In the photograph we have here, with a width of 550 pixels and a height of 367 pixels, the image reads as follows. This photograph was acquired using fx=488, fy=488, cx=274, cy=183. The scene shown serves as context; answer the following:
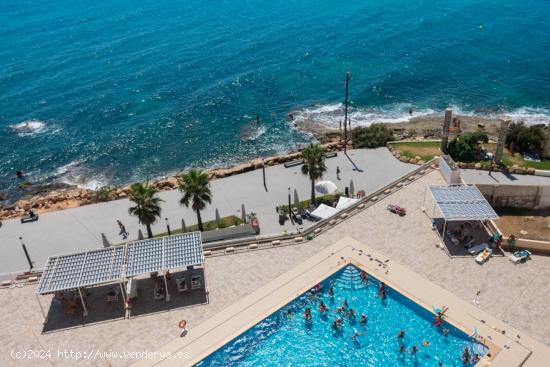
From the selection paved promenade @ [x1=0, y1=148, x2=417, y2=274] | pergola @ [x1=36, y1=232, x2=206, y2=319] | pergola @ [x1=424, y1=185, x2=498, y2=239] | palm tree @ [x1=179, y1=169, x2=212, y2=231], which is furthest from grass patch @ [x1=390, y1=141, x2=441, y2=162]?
pergola @ [x1=36, y1=232, x2=206, y2=319]

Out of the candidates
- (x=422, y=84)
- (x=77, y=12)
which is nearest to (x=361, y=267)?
(x=422, y=84)

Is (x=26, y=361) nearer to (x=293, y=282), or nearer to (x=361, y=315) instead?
(x=293, y=282)

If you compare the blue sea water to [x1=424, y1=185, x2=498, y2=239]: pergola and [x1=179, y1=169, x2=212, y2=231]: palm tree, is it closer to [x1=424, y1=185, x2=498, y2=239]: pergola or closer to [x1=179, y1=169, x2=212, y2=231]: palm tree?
[x1=179, y1=169, x2=212, y2=231]: palm tree

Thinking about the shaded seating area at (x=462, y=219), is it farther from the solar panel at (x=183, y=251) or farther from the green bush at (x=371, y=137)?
the green bush at (x=371, y=137)

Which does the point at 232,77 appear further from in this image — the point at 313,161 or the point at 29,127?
the point at 313,161

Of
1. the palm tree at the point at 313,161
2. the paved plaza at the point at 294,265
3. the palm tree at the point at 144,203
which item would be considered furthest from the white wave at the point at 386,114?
the palm tree at the point at 144,203

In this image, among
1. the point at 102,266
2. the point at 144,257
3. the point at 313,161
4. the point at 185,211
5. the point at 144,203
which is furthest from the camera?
the point at 185,211

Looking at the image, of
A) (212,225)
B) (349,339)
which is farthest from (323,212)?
(349,339)
